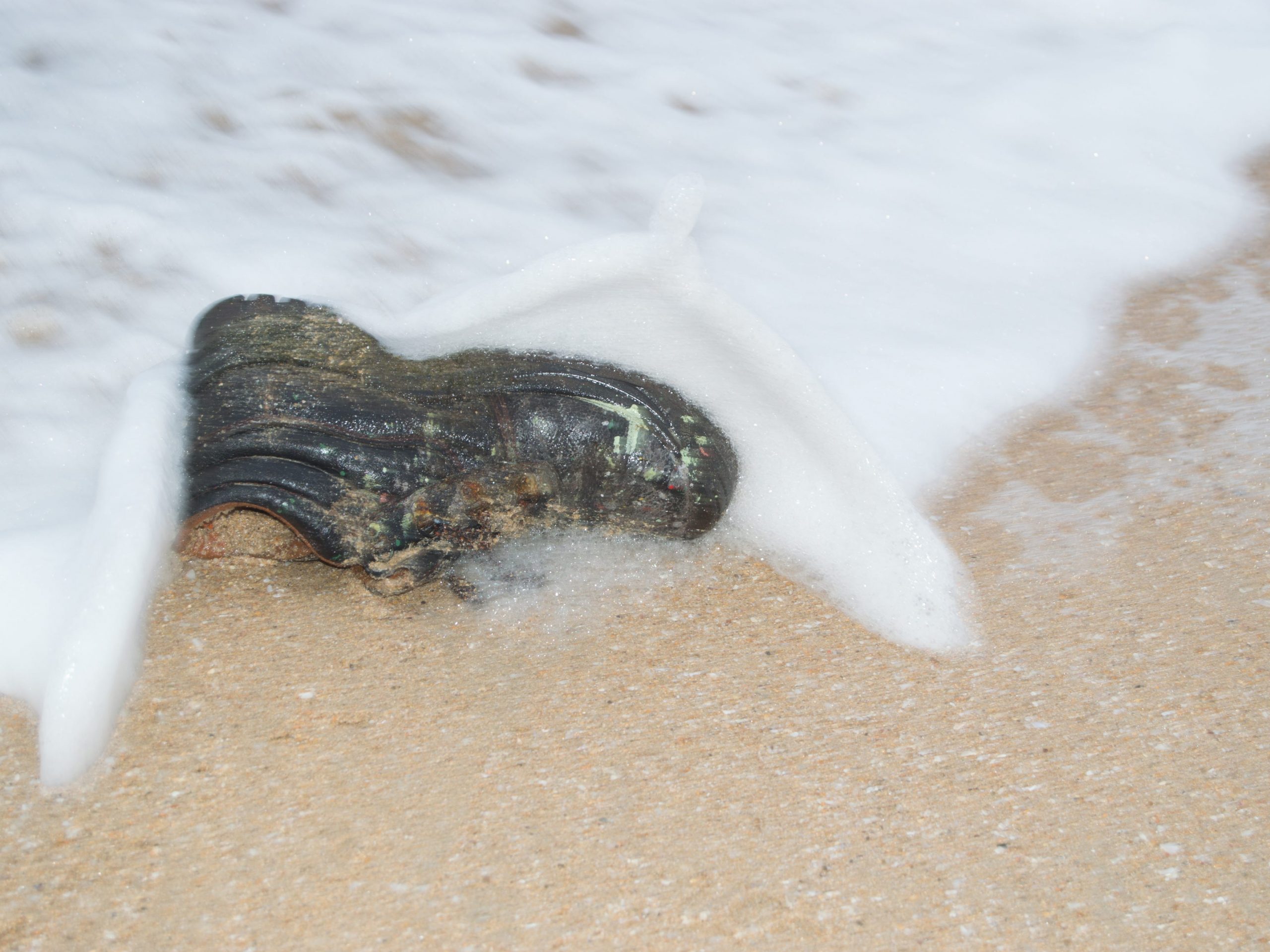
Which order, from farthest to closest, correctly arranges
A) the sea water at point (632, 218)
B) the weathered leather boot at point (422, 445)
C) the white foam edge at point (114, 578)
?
the sea water at point (632, 218) → the weathered leather boot at point (422, 445) → the white foam edge at point (114, 578)

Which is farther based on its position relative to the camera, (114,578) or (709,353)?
(709,353)

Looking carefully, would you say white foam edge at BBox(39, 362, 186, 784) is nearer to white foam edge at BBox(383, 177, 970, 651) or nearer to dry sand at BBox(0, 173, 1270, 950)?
dry sand at BBox(0, 173, 1270, 950)

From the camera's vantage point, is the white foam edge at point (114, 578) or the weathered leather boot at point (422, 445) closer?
the white foam edge at point (114, 578)

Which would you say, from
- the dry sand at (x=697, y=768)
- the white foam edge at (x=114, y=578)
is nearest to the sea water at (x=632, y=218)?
the white foam edge at (x=114, y=578)

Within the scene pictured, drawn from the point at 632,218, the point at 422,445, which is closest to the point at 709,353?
the point at 422,445

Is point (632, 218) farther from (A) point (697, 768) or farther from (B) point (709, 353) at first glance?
(A) point (697, 768)

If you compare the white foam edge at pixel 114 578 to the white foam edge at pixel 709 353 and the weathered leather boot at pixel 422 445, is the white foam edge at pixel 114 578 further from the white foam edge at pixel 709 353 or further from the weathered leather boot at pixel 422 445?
the white foam edge at pixel 709 353

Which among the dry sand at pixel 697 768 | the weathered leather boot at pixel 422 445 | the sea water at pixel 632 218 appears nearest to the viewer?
the dry sand at pixel 697 768
